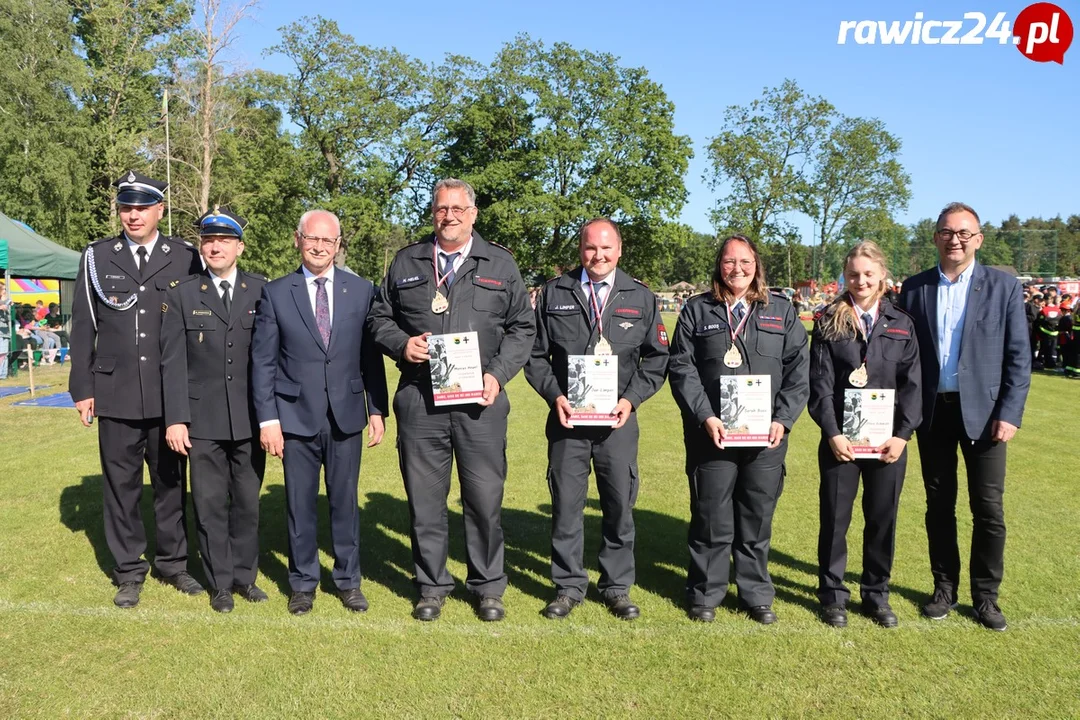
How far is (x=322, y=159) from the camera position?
126 feet

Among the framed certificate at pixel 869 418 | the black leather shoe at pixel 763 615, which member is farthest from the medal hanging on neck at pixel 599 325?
the black leather shoe at pixel 763 615

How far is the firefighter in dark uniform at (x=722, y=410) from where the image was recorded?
157 inches

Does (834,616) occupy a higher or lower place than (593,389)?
lower

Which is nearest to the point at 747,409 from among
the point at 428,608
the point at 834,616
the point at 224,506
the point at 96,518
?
the point at 834,616

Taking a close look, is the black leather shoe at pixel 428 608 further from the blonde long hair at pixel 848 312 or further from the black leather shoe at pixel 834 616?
the blonde long hair at pixel 848 312

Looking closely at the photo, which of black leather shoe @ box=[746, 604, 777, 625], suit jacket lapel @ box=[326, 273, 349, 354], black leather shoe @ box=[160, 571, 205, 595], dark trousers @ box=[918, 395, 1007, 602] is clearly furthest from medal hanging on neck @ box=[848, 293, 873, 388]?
black leather shoe @ box=[160, 571, 205, 595]

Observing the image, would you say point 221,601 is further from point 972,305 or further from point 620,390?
point 972,305

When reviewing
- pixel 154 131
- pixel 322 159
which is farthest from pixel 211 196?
pixel 322 159

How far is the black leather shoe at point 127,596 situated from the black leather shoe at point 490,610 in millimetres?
1911

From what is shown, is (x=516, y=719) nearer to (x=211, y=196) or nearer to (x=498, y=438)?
(x=498, y=438)

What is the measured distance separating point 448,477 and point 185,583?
1689 millimetres

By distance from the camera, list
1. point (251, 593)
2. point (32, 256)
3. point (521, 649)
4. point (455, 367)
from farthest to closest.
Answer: point (32, 256)
point (251, 593)
point (455, 367)
point (521, 649)

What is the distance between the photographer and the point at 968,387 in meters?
3.99

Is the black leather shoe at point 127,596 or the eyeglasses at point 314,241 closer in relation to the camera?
the eyeglasses at point 314,241
